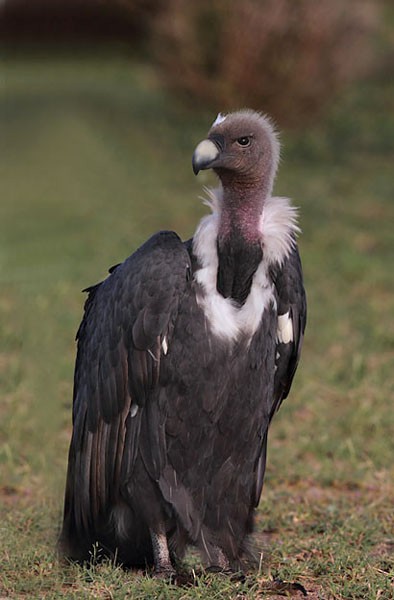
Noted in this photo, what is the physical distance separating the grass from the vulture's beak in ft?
4.84

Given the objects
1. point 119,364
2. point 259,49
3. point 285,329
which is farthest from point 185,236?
point 119,364

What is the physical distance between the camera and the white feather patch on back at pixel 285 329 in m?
4.29

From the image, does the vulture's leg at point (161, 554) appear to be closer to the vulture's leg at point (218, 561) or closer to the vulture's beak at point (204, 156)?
the vulture's leg at point (218, 561)

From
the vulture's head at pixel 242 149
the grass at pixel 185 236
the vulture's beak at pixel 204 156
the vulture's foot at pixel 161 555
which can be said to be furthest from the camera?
the grass at pixel 185 236

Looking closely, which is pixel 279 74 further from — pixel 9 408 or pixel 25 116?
pixel 9 408

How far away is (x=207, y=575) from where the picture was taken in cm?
424

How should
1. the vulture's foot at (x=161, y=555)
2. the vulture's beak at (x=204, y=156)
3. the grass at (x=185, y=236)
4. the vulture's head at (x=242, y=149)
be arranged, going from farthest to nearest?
the grass at (x=185, y=236)
the vulture's foot at (x=161, y=555)
the vulture's head at (x=242, y=149)
the vulture's beak at (x=204, y=156)

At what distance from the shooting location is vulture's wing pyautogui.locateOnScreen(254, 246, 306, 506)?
13.8ft

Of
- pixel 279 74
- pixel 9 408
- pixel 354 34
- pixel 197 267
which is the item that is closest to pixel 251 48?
pixel 279 74

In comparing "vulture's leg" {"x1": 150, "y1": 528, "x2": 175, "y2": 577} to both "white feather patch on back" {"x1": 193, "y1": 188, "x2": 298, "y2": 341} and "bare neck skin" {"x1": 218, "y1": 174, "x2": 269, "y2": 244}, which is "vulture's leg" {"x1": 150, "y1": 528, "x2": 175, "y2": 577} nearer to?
"white feather patch on back" {"x1": 193, "y1": 188, "x2": 298, "y2": 341}

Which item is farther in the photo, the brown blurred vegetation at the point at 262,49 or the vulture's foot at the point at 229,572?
the brown blurred vegetation at the point at 262,49

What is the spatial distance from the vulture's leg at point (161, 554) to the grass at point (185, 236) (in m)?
0.07

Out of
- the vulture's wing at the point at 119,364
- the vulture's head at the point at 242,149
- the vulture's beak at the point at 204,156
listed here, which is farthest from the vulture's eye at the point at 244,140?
the vulture's wing at the point at 119,364

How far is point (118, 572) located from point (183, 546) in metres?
0.27
